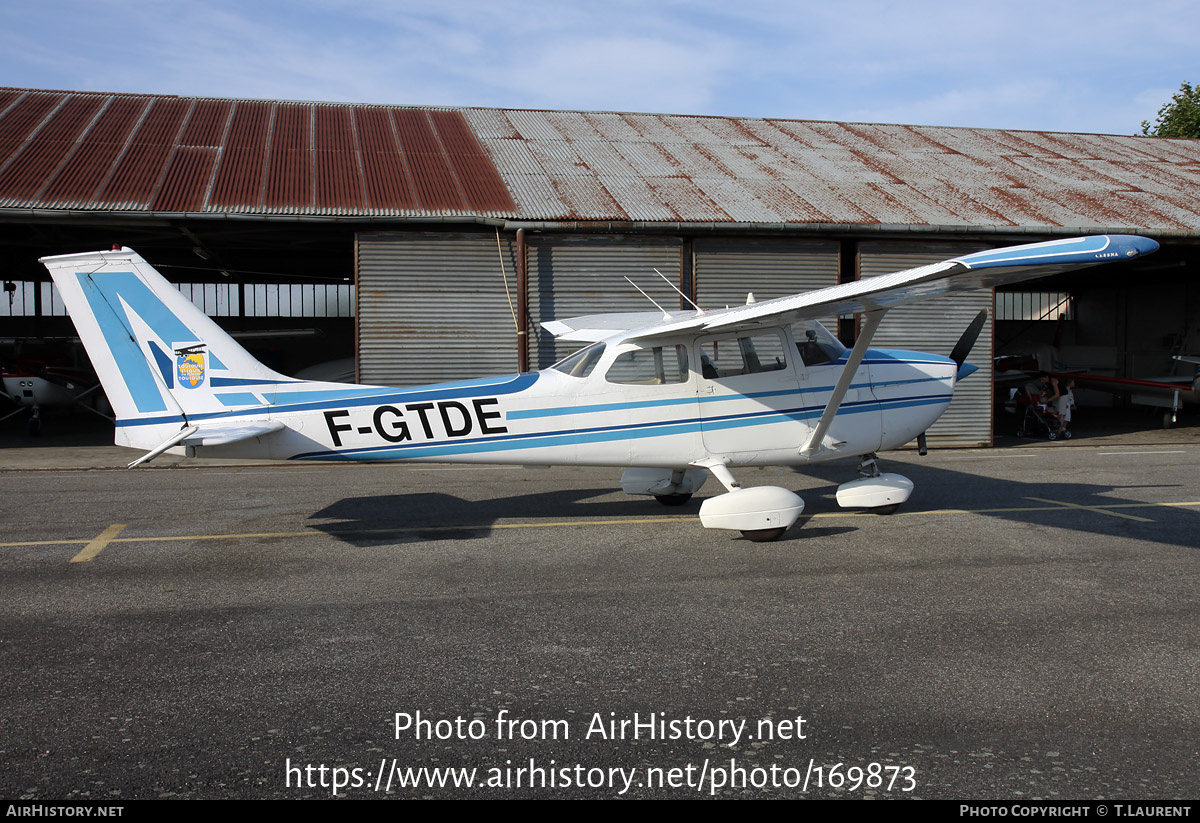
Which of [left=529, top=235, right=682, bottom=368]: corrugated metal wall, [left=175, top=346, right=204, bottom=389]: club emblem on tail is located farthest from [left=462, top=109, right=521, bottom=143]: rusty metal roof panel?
[left=175, top=346, right=204, bottom=389]: club emblem on tail

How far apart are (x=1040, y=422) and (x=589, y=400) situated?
1440 cm

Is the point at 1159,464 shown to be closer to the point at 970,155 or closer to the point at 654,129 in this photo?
the point at 970,155

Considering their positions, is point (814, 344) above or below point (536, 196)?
below

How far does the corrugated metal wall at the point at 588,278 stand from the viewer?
15164 mm

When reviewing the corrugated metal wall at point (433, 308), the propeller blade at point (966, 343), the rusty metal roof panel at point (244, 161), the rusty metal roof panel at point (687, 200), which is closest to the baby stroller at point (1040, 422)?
the rusty metal roof panel at point (687, 200)

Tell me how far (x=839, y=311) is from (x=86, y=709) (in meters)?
6.14

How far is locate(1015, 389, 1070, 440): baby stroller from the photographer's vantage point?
17.8 metres

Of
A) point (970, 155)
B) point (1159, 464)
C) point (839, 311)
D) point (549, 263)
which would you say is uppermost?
point (970, 155)

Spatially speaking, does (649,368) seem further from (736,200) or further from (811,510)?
(736,200)

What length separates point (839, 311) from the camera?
7336 mm

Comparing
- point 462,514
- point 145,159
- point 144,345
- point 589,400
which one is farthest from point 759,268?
point 145,159

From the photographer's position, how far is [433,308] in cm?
1498

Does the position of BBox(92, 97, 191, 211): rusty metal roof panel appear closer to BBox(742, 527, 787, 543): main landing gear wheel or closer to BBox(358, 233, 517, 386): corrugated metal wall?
BBox(358, 233, 517, 386): corrugated metal wall
